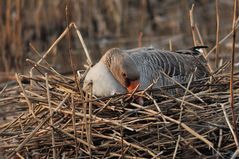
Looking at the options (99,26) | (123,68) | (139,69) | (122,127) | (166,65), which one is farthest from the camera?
(99,26)

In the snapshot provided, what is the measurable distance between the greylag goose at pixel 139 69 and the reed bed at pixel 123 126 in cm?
22

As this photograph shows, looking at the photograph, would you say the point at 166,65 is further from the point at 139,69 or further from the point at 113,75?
the point at 113,75

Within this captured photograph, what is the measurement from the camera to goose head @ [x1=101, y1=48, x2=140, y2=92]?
5082 millimetres

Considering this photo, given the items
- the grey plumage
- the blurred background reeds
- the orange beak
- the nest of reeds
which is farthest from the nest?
the blurred background reeds

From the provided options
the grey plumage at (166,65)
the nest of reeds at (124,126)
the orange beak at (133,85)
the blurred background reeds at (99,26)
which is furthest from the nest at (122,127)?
the blurred background reeds at (99,26)

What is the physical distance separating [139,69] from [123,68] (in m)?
0.17

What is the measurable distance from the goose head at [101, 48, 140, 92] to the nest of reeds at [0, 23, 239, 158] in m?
0.23

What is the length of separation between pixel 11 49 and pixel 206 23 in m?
3.95

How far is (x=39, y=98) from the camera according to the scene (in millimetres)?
4961

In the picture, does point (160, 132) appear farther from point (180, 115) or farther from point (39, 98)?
point (39, 98)

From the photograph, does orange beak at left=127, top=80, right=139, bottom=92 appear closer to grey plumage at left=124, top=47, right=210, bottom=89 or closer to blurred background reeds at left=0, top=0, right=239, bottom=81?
grey plumage at left=124, top=47, right=210, bottom=89

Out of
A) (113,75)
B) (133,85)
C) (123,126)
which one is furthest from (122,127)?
(113,75)

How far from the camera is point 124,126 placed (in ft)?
14.8

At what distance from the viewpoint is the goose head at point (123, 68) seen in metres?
5.08
